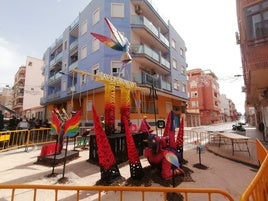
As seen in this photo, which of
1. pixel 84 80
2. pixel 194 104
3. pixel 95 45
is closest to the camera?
pixel 95 45

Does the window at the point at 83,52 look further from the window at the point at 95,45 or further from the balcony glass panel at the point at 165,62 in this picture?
the balcony glass panel at the point at 165,62

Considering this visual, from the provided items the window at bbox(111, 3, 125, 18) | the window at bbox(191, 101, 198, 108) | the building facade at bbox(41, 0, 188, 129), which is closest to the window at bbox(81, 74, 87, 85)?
the building facade at bbox(41, 0, 188, 129)

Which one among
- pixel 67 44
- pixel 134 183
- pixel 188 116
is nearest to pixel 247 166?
pixel 134 183

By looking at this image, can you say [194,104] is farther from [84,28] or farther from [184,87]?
[84,28]

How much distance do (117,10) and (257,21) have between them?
13738 millimetres

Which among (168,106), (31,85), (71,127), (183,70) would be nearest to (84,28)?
(168,106)

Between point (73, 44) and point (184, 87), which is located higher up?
point (73, 44)

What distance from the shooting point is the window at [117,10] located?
733 inches

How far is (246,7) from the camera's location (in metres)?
9.04

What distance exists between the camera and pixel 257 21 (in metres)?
8.70

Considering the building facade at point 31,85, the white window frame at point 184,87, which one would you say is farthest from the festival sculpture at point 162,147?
the building facade at point 31,85

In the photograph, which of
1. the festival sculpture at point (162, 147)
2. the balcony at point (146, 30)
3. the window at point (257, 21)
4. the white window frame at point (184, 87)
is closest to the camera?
the festival sculpture at point (162, 147)


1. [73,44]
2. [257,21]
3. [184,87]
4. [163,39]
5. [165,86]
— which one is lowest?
[165,86]

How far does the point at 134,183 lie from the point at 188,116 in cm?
3191
